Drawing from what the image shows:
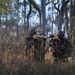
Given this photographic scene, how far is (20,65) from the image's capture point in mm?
7848

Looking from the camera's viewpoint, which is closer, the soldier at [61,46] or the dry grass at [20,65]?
the dry grass at [20,65]

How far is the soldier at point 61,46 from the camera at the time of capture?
9703 millimetres

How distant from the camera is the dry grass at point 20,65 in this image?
25.2 feet

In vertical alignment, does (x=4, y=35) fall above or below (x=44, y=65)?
above

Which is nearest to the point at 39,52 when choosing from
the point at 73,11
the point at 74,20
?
the point at 74,20

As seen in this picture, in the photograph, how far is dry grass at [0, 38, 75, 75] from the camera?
25.2ft

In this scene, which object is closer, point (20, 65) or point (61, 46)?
point (20, 65)

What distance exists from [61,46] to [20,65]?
8.03 feet

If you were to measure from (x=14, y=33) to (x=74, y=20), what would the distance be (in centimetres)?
869

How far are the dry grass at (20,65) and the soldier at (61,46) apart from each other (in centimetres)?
144

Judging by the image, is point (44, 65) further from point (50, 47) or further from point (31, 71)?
point (50, 47)

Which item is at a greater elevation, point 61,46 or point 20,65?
point 61,46

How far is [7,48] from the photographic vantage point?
8188mm

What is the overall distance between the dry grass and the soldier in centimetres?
144
